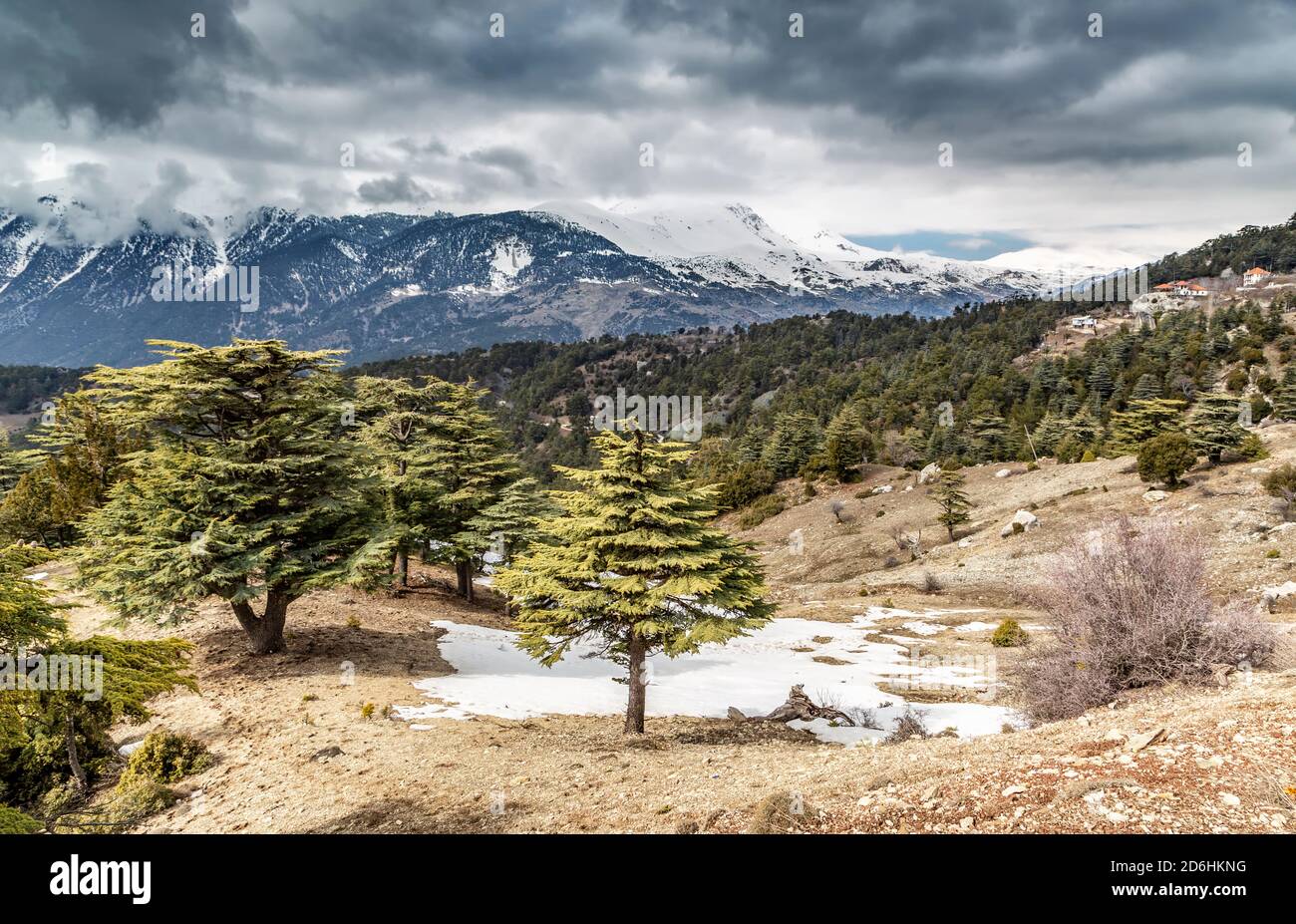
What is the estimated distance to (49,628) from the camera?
785 centimetres

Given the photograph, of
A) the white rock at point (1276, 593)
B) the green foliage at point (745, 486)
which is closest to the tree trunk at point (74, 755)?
the white rock at point (1276, 593)

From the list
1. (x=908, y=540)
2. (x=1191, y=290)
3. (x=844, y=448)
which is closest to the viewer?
(x=908, y=540)

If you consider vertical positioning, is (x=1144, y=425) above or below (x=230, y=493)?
above

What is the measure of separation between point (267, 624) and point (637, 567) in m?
12.4

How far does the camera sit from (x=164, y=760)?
37.9ft

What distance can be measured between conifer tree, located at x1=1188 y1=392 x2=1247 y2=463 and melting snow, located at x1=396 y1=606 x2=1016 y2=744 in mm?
26668

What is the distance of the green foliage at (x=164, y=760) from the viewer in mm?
11195

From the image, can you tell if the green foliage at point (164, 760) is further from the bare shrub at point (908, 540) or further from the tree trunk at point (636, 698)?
the bare shrub at point (908, 540)

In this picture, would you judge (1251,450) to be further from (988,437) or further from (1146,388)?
(1146,388)

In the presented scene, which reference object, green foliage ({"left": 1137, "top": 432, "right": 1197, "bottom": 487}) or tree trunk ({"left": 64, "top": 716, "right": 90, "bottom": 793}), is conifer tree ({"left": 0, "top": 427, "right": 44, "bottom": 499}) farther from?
green foliage ({"left": 1137, "top": 432, "right": 1197, "bottom": 487})

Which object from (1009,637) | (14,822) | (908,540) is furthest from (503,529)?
(908,540)

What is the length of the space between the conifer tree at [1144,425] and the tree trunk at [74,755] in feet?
210
